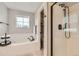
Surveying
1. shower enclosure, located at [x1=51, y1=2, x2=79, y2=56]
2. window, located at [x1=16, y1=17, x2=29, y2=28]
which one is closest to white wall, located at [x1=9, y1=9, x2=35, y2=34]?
window, located at [x1=16, y1=17, x2=29, y2=28]

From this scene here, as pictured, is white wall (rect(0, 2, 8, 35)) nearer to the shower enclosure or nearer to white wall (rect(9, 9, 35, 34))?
white wall (rect(9, 9, 35, 34))

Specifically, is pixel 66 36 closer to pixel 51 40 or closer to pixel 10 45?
pixel 51 40

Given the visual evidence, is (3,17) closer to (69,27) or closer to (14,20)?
(14,20)

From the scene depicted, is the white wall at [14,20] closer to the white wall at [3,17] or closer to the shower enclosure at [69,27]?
the white wall at [3,17]

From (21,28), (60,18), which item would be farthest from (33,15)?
(60,18)

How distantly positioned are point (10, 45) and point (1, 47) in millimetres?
102

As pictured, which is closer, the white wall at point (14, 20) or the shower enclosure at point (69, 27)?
the shower enclosure at point (69, 27)

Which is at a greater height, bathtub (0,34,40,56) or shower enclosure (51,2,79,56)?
shower enclosure (51,2,79,56)

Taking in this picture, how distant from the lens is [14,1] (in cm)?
99

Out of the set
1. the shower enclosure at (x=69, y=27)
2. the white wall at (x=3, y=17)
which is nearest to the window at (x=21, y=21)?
the white wall at (x=3, y=17)

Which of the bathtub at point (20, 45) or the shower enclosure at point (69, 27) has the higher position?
the shower enclosure at point (69, 27)

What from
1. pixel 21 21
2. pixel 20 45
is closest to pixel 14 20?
pixel 21 21

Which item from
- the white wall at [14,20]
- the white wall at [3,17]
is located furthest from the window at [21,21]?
the white wall at [3,17]

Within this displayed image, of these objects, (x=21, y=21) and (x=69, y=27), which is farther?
(x=21, y=21)
